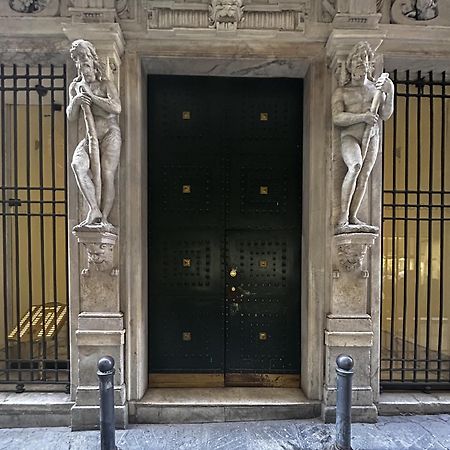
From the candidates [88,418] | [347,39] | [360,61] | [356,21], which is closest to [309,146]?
[360,61]

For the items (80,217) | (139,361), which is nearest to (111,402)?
(139,361)

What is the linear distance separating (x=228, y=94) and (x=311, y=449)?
4.51m

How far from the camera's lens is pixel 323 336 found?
4457 millimetres

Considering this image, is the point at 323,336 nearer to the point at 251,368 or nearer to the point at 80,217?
the point at 251,368

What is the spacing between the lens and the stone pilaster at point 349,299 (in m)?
4.23

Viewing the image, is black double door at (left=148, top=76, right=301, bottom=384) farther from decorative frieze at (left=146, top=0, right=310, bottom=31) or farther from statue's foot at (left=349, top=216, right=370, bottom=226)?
statue's foot at (left=349, top=216, right=370, bottom=226)

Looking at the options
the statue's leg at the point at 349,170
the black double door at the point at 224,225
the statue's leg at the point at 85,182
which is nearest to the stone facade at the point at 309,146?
the statue's leg at the point at 349,170

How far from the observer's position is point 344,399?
3.44m

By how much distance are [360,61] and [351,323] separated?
10.1ft

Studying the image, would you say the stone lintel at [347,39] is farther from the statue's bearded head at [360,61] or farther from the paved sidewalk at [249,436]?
the paved sidewalk at [249,436]

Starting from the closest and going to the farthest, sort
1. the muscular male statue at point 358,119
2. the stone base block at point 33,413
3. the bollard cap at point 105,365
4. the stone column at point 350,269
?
the bollard cap at point 105,365
the muscular male statue at point 358,119
the stone column at point 350,269
the stone base block at point 33,413

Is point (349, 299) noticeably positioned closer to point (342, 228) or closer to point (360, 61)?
point (342, 228)

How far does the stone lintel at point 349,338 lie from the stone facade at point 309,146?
0.04ft

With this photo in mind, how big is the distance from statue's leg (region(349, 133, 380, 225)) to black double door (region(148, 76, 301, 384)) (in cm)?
93
